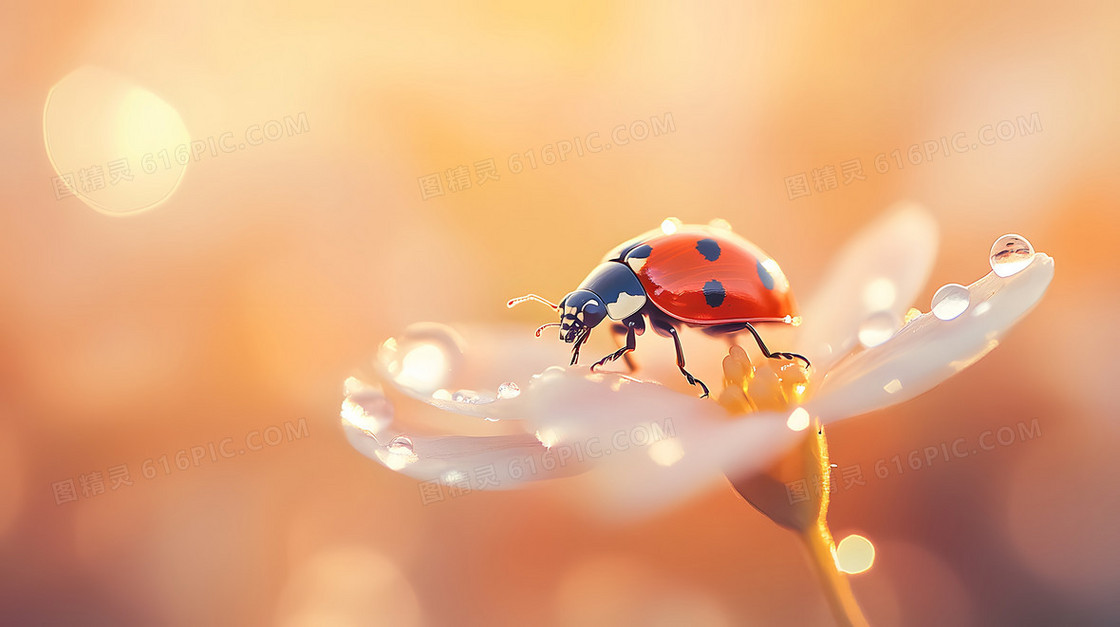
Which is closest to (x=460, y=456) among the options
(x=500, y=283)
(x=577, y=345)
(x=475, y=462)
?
(x=475, y=462)

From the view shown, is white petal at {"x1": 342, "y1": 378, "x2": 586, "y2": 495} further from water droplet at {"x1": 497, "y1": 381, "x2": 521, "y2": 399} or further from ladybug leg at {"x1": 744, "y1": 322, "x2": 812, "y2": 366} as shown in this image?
ladybug leg at {"x1": 744, "y1": 322, "x2": 812, "y2": 366}

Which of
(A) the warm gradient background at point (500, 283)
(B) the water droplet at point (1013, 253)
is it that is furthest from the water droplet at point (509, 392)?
(A) the warm gradient background at point (500, 283)

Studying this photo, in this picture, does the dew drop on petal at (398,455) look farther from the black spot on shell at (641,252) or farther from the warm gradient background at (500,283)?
the warm gradient background at (500,283)

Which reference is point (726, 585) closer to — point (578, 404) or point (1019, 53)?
point (578, 404)

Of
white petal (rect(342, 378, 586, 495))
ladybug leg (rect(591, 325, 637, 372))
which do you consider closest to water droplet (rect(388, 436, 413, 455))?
white petal (rect(342, 378, 586, 495))

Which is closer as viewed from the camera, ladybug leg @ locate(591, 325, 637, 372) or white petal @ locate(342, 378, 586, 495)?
white petal @ locate(342, 378, 586, 495)

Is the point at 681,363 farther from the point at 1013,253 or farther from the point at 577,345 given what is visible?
the point at 1013,253

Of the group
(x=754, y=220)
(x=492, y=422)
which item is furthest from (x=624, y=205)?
(x=492, y=422)
